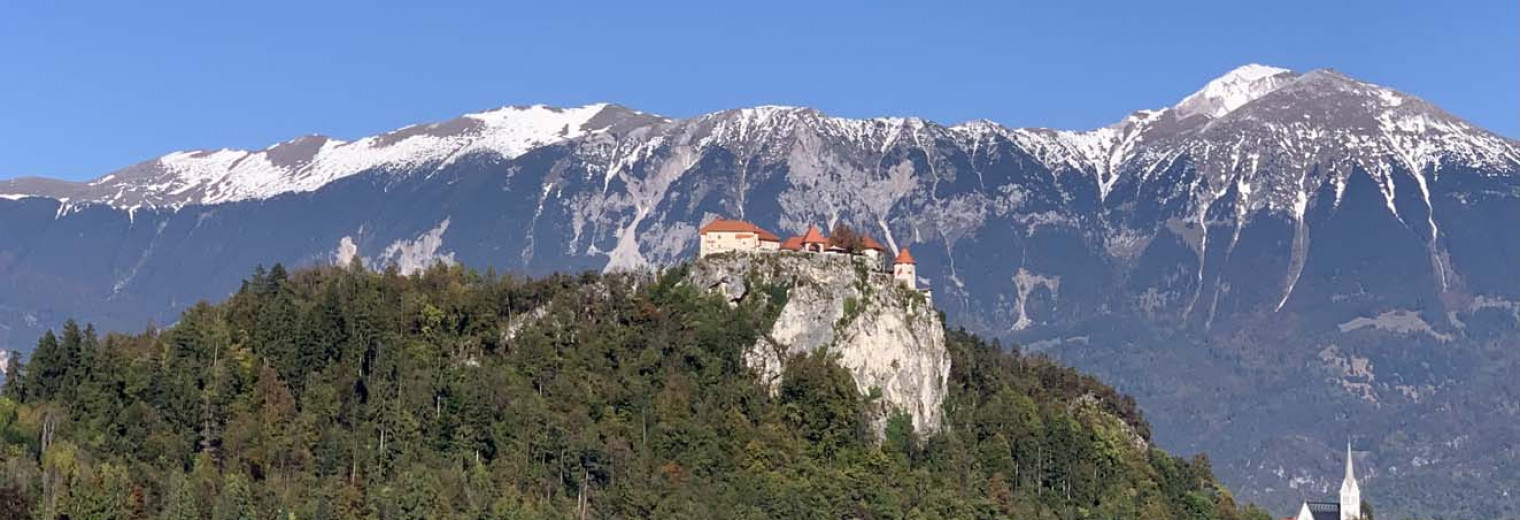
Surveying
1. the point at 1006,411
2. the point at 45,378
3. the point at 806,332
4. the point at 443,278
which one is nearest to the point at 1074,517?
the point at 1006,411

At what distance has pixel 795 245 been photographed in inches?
7407

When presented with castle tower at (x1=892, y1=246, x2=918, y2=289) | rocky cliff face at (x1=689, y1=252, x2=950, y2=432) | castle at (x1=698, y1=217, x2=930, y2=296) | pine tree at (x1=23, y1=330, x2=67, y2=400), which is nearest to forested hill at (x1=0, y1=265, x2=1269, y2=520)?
pine tree at (x1=23, y1=330, x2=67, y2=400)

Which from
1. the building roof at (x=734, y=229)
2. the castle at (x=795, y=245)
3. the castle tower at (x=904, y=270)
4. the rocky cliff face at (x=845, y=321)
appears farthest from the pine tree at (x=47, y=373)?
the castle tower at (x=904, y=270)

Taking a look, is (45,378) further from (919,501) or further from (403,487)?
(919,501)

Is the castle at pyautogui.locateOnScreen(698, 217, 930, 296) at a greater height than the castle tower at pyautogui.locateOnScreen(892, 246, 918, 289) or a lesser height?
greater

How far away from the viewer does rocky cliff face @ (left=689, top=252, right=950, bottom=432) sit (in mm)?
176875

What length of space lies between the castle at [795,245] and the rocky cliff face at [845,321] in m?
2.97

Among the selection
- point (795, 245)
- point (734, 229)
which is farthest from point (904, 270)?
point (734, 229)

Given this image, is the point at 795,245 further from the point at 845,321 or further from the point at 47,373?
the point at 47,373

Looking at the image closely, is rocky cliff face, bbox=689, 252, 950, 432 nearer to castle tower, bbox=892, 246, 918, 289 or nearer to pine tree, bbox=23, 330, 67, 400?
castle tower, bbox=892, 246, 918, 289

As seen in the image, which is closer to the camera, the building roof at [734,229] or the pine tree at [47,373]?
the pine tree at [47,373]

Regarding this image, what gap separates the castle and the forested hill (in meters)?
6.37

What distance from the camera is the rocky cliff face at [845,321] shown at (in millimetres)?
176875

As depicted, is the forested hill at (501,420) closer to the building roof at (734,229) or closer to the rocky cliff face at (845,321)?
the rocky cliff face at (845,321)
